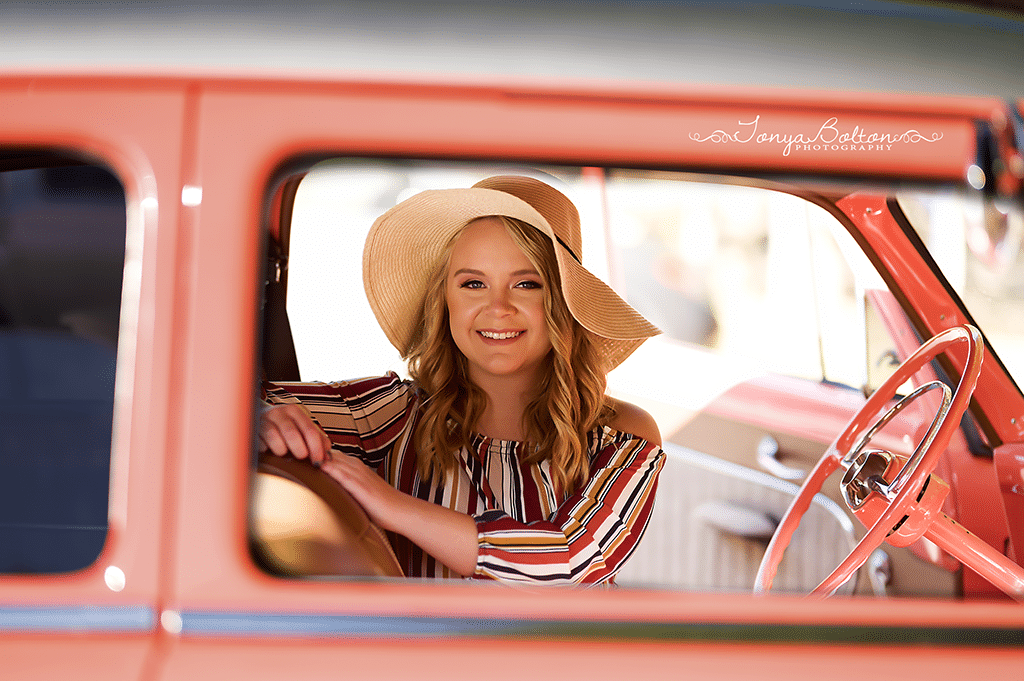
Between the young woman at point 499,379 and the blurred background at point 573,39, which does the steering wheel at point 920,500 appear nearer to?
the young woman at point 499,379

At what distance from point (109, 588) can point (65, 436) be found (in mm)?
1400

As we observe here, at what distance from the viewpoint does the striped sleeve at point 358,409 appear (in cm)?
149

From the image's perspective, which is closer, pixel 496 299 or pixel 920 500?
pixel 920 500

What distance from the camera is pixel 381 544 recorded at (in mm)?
1045

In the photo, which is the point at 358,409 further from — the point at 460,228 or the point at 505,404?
the point at 460,228

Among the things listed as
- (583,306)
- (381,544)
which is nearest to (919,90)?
(583,306)

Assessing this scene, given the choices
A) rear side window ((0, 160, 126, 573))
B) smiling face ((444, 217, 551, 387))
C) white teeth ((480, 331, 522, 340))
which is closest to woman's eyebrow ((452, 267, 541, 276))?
smiling face ((444, 217, 551, 387))

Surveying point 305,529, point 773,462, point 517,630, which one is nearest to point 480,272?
point 305,529

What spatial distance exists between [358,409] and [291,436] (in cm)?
50

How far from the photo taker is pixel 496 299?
1593 mm

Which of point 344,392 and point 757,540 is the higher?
point 344,392

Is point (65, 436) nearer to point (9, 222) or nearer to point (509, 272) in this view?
point (9, 222)

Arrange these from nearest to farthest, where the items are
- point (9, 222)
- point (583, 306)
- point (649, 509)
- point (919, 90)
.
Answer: point (919, 90), point (649, 509), point (583, 306), point (9, 222)

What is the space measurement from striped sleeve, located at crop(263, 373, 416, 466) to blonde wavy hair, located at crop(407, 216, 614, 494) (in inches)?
2.3
